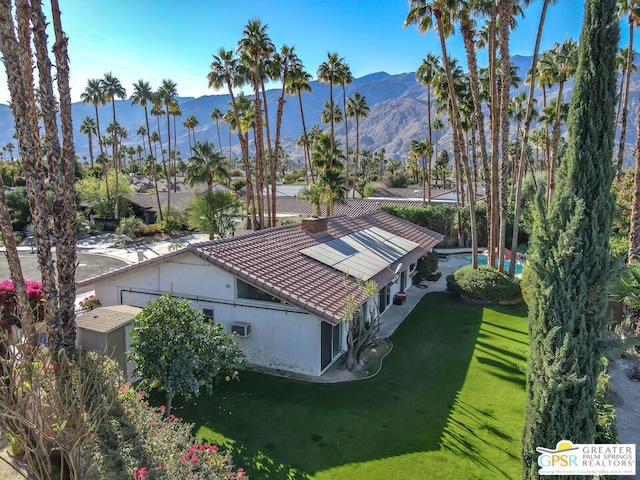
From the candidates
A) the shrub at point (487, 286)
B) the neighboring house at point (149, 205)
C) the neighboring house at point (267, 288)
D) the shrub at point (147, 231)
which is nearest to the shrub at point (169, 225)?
the shrub at point (147, 231)

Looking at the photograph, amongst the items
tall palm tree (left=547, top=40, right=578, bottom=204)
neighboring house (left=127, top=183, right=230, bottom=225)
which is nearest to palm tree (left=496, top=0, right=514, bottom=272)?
tall palm tree (left=547, top=40, right=578, bottom=204)

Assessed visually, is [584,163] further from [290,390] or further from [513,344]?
[513,344]

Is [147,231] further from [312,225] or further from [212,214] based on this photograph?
[312,225]

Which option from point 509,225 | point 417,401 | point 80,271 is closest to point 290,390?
point 417,401

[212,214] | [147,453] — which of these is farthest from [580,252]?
[212,214]

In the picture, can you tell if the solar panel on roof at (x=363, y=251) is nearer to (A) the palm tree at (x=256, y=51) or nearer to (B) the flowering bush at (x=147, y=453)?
(B) the flowering bush at (x=147, y=453)

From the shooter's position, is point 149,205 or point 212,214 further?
point 149,205
